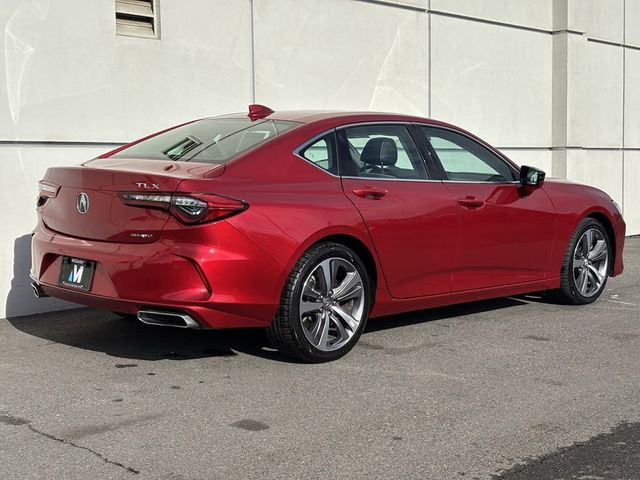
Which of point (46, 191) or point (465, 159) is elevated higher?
point (465, 159)

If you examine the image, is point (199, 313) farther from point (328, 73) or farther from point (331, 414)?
point (328, 73)

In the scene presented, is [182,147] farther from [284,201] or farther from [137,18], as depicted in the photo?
[137,18]

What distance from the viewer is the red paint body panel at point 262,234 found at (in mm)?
5219

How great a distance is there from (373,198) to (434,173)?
74cm

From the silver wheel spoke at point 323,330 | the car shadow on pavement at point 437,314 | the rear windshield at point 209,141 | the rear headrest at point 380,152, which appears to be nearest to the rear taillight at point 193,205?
the rear windshield at point 209,141

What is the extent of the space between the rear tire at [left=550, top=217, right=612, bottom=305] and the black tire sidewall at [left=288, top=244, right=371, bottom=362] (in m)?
2.35

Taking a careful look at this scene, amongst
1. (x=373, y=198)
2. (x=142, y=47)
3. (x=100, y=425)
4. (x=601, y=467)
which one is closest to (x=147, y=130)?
(x=142, y=47)

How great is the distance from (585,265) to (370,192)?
8.76ft

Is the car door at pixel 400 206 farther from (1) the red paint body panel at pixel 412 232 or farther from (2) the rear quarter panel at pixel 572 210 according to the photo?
(2) the rear quarter panel at pixel 572 210

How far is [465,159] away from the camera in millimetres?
6988

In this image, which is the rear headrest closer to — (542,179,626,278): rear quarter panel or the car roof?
the car roof

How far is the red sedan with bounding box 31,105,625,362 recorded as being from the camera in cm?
524

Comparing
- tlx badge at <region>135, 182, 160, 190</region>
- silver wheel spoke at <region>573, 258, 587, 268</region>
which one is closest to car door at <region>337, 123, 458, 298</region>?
tlx badge at <region>135, 182, 160, 190</region>

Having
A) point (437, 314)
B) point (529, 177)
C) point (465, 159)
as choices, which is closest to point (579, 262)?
point (529, 177)
